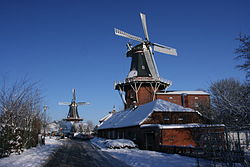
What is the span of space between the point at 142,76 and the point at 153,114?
15638mm

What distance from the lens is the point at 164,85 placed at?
1564 inches

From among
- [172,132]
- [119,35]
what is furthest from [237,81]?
[172,132]

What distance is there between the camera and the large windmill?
37969 mm

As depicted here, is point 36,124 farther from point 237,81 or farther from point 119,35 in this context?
point 237,81

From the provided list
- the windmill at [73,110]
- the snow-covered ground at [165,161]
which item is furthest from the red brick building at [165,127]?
the windmill at [73,110]

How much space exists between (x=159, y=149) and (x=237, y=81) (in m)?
34.7

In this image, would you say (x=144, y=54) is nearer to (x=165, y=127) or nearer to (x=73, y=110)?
(x=165, y=127)

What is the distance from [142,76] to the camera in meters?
38.9

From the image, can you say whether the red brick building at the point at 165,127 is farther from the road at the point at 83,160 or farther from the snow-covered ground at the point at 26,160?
the snow-covered ground at the point at 26,160

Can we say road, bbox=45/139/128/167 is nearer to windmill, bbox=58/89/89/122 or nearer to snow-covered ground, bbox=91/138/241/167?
snow-covered ground, bbox=91/138/241/167

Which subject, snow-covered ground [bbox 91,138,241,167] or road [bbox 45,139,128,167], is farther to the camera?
road [bbox 45,139,128,167]

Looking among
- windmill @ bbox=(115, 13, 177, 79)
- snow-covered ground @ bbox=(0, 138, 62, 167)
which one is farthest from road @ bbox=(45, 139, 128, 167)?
windmill @ bbox=(115, 13, 177, 79)

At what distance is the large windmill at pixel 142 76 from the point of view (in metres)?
38.0

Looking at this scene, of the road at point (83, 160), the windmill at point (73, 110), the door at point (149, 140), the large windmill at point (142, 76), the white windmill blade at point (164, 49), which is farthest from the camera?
the windmill at point (73, 110)
